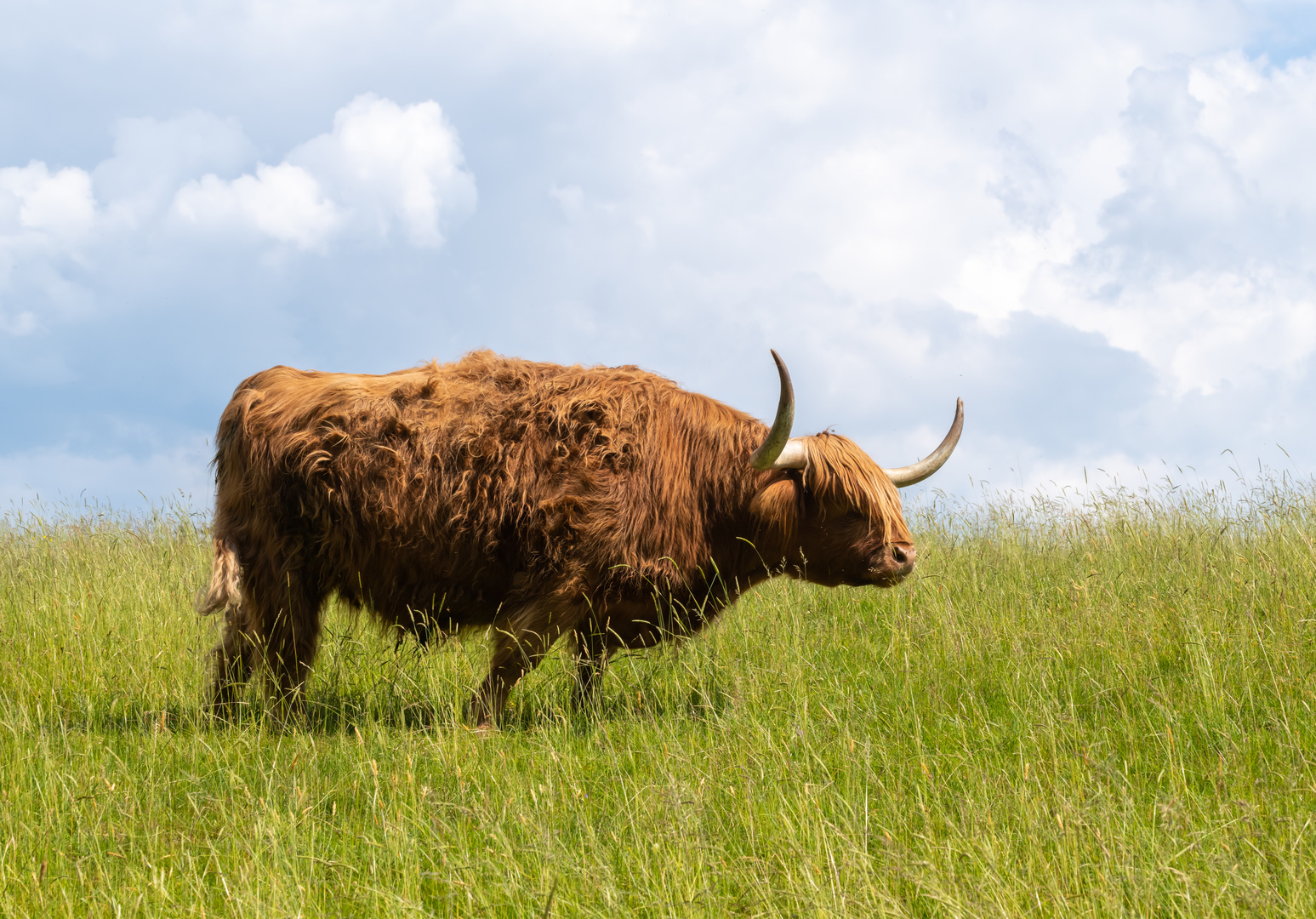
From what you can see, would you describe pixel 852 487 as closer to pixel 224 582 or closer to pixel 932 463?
pixel 932 463

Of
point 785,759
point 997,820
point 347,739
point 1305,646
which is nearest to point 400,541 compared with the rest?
point 347,739

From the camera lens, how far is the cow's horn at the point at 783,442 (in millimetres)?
4941

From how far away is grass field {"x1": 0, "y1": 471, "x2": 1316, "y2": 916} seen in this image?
283 cm

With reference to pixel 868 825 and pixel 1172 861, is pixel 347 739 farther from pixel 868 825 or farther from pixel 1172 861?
pixel 1172 861

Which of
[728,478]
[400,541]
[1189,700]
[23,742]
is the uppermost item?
[728,478]

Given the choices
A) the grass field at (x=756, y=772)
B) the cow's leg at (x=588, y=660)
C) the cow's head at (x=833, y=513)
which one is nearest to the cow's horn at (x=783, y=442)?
the cow's head at (x=833, y=513)

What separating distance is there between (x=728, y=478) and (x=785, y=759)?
2.00 meters

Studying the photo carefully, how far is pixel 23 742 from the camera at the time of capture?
4.50 metres

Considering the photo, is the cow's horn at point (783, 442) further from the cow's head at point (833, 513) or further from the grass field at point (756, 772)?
the grass field at point (756, 772)

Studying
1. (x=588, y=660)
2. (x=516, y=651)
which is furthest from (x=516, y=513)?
(x=588, y=660)

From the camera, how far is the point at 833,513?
5.30 meters

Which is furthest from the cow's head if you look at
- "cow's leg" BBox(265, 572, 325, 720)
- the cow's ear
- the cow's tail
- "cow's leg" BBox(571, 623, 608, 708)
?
the cow's tail

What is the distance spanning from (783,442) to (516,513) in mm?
1437

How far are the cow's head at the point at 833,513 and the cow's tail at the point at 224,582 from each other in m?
2.85
